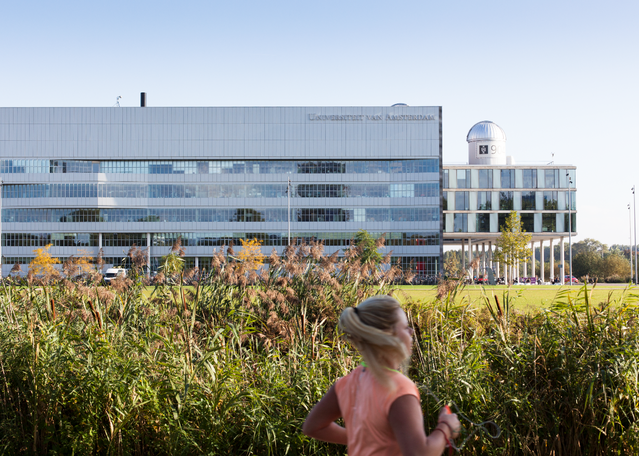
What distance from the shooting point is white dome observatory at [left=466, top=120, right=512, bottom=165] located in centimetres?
7725

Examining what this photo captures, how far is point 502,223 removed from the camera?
242ft

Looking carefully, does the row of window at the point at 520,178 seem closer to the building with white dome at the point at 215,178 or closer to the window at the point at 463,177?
the window at the point at 463,177

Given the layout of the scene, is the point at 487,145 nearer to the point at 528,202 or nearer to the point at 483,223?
the point at 528,202

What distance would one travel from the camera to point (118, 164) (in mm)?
71438

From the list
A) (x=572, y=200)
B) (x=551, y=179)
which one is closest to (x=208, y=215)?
(x=551, y=179)

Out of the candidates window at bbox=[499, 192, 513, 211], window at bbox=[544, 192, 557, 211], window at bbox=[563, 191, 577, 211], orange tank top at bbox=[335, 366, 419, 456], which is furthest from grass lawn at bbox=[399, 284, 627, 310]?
window at bbox=[563, 191, 577, 211]

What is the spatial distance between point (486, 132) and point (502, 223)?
533 inches

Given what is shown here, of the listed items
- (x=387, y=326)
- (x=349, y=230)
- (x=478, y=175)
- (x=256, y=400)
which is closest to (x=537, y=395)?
(x=256, y=400)

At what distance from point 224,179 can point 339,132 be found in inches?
631

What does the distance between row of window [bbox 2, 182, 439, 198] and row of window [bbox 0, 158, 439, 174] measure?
185 centimetres

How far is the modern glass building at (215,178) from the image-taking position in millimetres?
70375

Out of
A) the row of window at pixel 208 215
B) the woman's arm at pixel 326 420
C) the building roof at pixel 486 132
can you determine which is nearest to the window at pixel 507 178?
the building roof at pixel 486 132

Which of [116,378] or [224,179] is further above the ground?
[224,179]

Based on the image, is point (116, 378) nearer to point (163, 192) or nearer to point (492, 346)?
point (492, 346)
